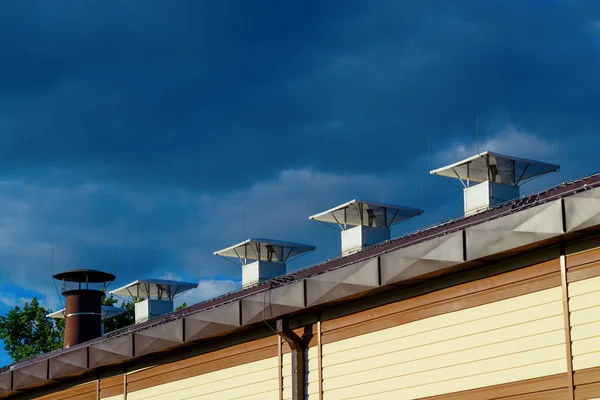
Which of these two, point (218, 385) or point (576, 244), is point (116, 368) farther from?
point (576, 244)

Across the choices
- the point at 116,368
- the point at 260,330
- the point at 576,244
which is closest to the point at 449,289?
the point at 576,244

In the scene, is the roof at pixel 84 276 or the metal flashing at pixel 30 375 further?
the roof at pixel 84 276

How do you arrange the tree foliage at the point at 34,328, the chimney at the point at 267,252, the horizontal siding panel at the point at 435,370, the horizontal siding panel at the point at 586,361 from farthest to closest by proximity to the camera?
1. the tree foliage at the point at 34,328
2. the chimney at the point at 267,252
3. the horizontal siding panel at the point at 435,370
4. the horizontal siding panel at the point at 586,361

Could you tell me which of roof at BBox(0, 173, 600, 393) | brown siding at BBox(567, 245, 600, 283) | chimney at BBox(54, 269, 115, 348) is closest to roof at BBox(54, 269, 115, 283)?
chimney at BBox(54, 269, 115, 348)

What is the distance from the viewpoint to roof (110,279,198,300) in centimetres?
5741

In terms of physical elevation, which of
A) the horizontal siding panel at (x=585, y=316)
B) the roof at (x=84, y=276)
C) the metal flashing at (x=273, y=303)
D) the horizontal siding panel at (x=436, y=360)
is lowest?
the horizontal siding panel at (x=436, y=360)

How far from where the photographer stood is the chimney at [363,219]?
138ft

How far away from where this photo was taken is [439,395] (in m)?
22.0

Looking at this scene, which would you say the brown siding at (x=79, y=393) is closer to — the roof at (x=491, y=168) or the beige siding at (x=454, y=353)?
the beige siding at (x=454, y=353)

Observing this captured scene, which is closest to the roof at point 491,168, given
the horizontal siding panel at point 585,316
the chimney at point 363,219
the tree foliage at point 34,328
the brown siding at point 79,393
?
the chimney at point 363,219

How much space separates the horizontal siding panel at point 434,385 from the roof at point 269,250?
2436 cm

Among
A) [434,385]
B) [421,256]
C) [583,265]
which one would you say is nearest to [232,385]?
[434,385]

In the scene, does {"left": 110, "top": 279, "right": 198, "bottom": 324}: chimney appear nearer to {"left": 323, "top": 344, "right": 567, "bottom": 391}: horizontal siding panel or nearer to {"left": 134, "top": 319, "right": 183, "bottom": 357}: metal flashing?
{"left": 134, "top": 319, "right": 183, "bottom": 357}: metal flashing

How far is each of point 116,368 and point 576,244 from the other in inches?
730
